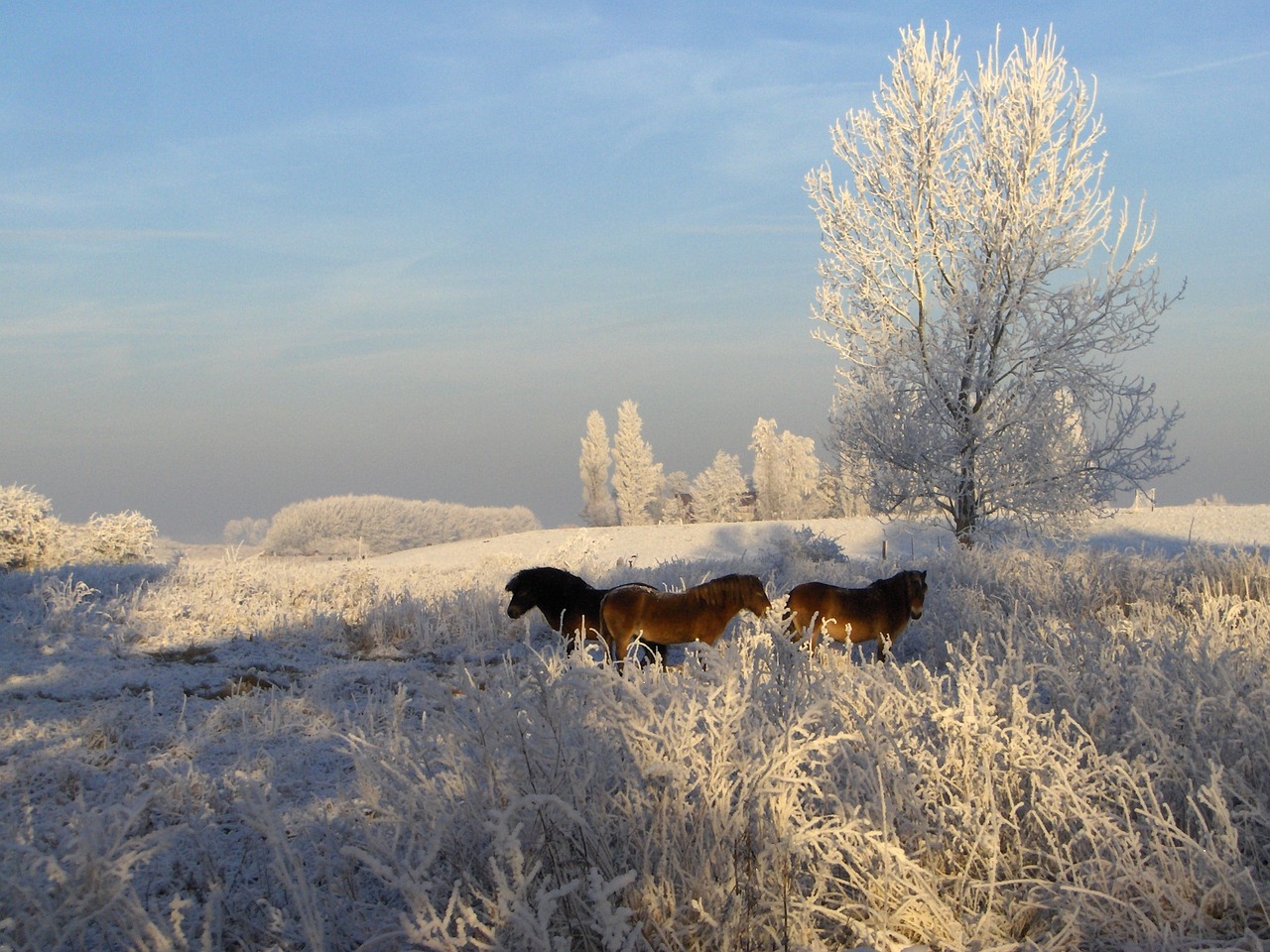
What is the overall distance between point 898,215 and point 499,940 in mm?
14907

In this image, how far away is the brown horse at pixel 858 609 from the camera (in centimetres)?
645

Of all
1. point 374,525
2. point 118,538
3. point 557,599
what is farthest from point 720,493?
point 557,599

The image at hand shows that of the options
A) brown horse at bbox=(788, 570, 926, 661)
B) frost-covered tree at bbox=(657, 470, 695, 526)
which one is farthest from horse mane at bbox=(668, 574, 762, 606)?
frost-covered tree at bbox=(657, 470, 695, 526)

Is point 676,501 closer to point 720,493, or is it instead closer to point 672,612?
point 720,493

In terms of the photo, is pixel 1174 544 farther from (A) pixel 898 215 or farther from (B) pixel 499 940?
(B) pixel 499 940

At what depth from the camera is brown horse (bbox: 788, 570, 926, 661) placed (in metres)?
6.45

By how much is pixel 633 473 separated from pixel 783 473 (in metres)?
8.86

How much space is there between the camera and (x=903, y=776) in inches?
129

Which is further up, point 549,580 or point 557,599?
point 549,580

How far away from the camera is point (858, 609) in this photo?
6562 mm

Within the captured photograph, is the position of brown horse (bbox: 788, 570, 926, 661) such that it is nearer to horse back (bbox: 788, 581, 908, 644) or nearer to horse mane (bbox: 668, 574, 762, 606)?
horse back (bbox: 788, 581, 908, 644)

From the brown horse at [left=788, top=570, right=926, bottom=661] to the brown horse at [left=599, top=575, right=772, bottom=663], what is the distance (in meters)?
0.49

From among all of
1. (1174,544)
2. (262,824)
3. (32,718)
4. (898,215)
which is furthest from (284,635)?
(1174,544)

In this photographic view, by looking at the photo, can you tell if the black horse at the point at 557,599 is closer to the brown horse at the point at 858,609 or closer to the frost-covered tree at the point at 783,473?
the brown horse at the point at 858,609
